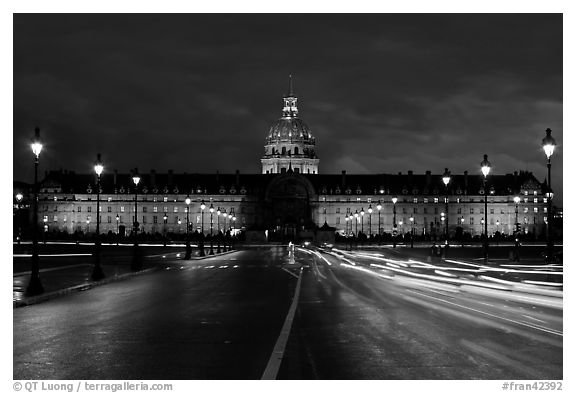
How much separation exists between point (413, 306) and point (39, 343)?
10131mm

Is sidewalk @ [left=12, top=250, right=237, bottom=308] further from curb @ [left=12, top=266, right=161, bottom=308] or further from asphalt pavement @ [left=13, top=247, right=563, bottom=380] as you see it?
asphalt pavement @ [left=13, top=247, right=563, bottom=380]

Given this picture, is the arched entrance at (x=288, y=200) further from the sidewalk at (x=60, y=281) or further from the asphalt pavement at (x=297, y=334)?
the asphalt pavement at (x=297, y=334)

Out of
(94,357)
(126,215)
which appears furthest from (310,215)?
(94,357)

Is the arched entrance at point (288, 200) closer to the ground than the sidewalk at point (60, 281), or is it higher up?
Result: higher up

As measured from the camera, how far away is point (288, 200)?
192m

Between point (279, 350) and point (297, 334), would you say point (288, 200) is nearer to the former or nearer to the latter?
point (297, 334)

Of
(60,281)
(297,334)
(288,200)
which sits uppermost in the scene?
(288,200)

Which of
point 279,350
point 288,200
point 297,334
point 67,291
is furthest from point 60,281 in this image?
point 288,200

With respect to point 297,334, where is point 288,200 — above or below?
above

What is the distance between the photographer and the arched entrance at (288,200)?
191m

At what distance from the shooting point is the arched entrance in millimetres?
191000

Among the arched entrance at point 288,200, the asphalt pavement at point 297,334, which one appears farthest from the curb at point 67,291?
the arched entrance at point 288,200

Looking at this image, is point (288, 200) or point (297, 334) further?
point (288, 200)
